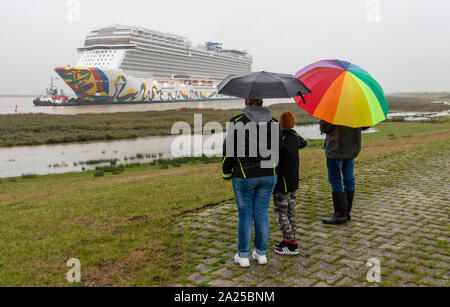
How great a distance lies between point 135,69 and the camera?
75.1 metres

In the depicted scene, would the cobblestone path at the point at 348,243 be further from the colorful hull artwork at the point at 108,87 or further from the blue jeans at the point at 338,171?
the colorful hull artwork at the point at 108,87

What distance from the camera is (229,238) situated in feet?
16.2

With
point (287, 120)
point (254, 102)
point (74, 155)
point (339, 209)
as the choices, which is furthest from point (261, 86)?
point (74, 155)

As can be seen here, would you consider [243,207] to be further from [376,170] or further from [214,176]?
[376,170]

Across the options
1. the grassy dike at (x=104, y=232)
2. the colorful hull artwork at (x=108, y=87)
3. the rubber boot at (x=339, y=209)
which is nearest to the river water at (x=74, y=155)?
the grassy dike at (x=104, y=232)

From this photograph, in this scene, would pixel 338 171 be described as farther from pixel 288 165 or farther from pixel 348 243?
pixel 288 165

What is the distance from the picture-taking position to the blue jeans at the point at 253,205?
150 inches

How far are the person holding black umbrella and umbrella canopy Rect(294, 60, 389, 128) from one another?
85cm

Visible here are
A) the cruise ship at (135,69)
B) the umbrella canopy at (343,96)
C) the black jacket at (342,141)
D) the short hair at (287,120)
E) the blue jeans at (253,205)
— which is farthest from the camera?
the cruise ship at (135,69)

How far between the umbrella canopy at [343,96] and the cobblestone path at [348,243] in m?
1.66

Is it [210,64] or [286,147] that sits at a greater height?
[210,64]

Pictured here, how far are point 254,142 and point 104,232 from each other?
2.89m

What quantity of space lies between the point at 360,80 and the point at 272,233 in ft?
8.37
